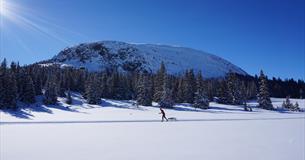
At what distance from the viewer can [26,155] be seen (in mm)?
9477

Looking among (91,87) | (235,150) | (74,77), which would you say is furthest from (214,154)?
(74,77)

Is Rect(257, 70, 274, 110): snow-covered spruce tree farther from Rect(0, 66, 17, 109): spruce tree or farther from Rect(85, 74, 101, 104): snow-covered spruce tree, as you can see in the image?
Rect(0, 66, 17, 109): spruce tree

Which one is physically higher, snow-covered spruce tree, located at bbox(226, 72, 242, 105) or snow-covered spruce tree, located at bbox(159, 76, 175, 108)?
snow-covered spruce tree, located at bbox(226, 72, 242, 105)

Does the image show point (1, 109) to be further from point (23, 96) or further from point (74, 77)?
point (74, 77)

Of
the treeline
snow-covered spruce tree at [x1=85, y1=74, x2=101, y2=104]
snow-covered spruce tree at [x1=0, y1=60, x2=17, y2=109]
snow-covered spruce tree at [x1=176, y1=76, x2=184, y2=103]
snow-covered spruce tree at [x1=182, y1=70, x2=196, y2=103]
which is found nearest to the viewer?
snow-covered spruce tree at [x1=0, y1=60, x2=17, y2=109]

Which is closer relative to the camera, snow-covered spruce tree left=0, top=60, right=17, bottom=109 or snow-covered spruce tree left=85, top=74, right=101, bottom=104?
snow-covered spruce tree left=0, top=60, right=17, bottom=109

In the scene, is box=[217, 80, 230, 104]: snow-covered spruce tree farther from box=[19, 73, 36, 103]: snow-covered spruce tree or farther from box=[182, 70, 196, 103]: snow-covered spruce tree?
box=[19, 73, 36, 103]: snow-covered spruce tree

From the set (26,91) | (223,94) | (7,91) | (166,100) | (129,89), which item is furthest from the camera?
(129,89)

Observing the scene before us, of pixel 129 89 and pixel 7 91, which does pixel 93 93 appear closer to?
pixel 7 91

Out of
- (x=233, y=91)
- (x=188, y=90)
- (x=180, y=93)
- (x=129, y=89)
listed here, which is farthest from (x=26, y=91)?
(x=233, y=91)

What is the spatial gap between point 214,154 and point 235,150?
1.28 m

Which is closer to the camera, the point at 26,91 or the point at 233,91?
the point at 26,91

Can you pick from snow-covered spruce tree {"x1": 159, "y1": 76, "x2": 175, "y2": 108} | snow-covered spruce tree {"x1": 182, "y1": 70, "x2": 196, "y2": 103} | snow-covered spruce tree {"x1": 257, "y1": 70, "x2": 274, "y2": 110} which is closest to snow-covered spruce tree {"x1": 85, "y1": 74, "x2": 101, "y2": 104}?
snow-covered spruce tree {"x1": 159, "y1": 76, "x2": 175, "y2": 108}

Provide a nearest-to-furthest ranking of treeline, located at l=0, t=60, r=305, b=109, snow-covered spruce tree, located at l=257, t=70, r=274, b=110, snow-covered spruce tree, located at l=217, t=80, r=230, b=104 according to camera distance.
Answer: treeline, located at l=0, t=60, r=305, b=109
snow-covered spruce tree, located at l=257, t=70, r=274, b=110
snow-covered spruce tree, located at l=217, t=80, r=230, b=104
